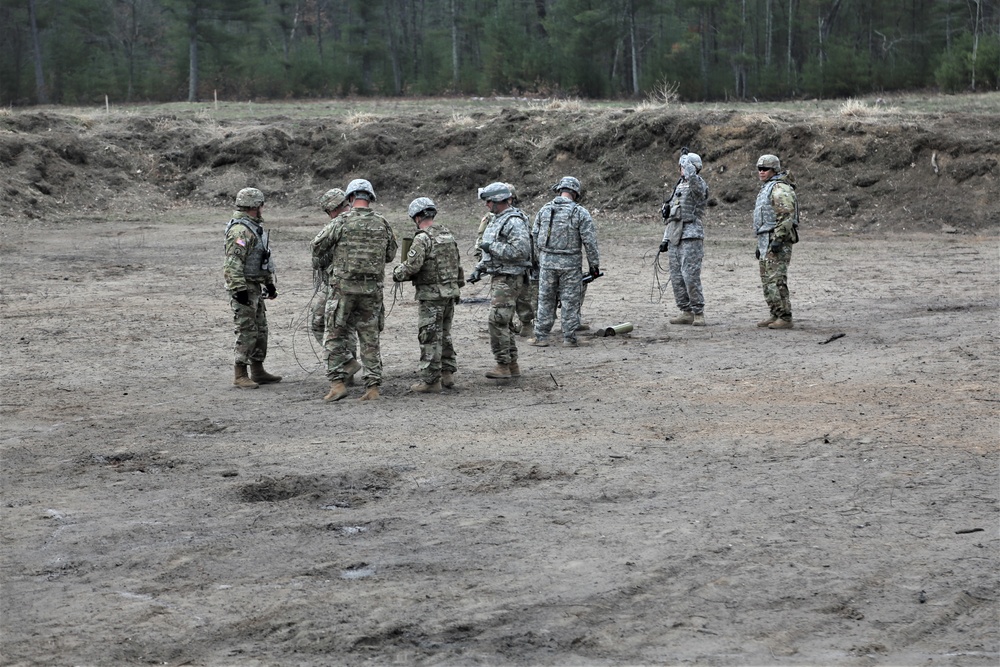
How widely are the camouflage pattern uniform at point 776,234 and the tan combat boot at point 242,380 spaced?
21.1 feet

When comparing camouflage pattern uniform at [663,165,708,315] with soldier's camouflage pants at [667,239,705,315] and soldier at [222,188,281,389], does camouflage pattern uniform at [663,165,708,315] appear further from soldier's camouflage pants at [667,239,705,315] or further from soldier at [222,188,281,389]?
soldier at [222,188,281,389]

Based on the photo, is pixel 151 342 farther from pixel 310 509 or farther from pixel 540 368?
pixel 310 509

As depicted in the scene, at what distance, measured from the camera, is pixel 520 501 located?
8344 millimetres

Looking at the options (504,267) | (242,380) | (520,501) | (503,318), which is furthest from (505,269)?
(520,501)

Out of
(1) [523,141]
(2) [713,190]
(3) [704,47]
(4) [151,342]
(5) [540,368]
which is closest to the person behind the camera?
(5) [540,368]

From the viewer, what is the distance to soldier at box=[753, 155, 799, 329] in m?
14.5

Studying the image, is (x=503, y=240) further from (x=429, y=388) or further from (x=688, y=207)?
(x=688, y=207)

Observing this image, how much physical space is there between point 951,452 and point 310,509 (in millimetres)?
4959

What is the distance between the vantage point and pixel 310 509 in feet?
27.3

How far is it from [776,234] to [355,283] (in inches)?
226

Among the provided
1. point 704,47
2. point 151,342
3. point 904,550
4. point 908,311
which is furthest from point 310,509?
point 704,47

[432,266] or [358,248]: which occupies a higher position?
[358,248]

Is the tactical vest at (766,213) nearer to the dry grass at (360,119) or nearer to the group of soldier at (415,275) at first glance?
the group of soldier at (415,275)

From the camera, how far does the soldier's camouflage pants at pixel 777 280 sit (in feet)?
48.0
